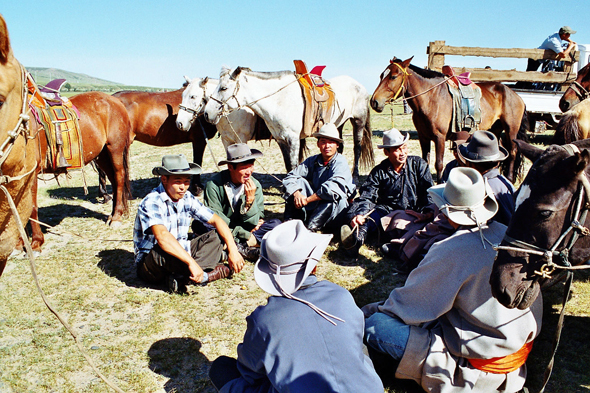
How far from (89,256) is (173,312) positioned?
1989mm

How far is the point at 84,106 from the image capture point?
20.1 ft

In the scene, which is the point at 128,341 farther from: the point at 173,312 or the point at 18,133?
the point at 18,133

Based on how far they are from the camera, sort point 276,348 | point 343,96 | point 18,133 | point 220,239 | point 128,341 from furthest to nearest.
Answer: point 343,96
point 220,239
point 128,341
point 18,133
point 276,348

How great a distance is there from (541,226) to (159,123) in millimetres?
7054

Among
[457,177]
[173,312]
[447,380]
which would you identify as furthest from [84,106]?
[447,380]

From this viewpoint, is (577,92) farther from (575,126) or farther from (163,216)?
(163,216)

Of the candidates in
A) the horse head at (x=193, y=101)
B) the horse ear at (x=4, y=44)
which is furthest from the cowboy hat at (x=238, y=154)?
the horse head at (x=193, y=101)

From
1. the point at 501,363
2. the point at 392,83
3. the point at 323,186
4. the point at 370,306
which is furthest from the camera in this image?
the point at 392,83

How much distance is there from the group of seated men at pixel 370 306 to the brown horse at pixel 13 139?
53.3 inches

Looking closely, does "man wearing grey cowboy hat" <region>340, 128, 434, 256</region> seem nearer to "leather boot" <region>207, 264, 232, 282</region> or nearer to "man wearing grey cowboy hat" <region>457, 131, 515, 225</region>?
"man wearing grey cowboy hat" <region>457, 131, 515, 225</region>

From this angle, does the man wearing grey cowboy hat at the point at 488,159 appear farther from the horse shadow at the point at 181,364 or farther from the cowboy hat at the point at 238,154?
the horse shadow at the point at 181,364

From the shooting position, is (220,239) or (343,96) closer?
(220,239)

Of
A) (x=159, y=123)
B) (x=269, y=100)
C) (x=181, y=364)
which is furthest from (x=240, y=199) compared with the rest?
(x=159, y=123)

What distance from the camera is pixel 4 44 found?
209 centimetres
